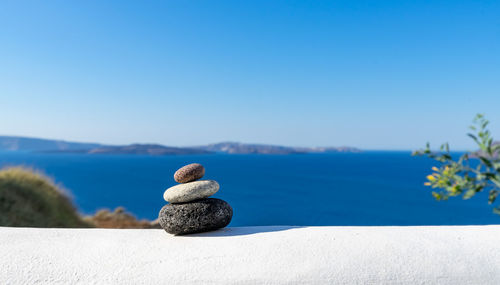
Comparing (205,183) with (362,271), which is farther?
(205,183)

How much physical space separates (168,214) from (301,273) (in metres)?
2.27

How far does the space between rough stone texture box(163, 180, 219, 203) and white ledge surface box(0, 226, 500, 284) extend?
0.57 m

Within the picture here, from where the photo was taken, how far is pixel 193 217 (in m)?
4.55

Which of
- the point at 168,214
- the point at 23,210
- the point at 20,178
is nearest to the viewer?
the point at 168,214

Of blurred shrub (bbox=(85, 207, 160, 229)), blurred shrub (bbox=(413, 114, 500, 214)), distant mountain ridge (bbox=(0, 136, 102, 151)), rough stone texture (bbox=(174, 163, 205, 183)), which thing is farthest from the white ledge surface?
distant mountain ridge (bbox=(0, 136, 102, 151))

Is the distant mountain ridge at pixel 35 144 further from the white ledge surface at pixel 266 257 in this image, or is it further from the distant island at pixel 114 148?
the white ledge surface at pixel 266 257

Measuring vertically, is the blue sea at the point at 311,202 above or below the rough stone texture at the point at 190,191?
below

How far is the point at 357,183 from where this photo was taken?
201 feet

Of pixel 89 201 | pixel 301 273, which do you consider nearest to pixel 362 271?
pixel 301 273

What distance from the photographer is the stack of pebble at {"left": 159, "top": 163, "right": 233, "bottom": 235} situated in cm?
456

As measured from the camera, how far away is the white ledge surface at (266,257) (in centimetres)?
328

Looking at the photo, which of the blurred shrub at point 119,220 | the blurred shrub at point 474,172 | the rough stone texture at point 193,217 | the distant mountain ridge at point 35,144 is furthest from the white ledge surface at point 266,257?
the distant mountain ridge at point 35,144

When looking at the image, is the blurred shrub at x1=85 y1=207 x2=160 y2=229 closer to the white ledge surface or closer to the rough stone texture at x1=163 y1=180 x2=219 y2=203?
the white ledge surface

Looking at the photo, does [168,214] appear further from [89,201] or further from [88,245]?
[89,201]
